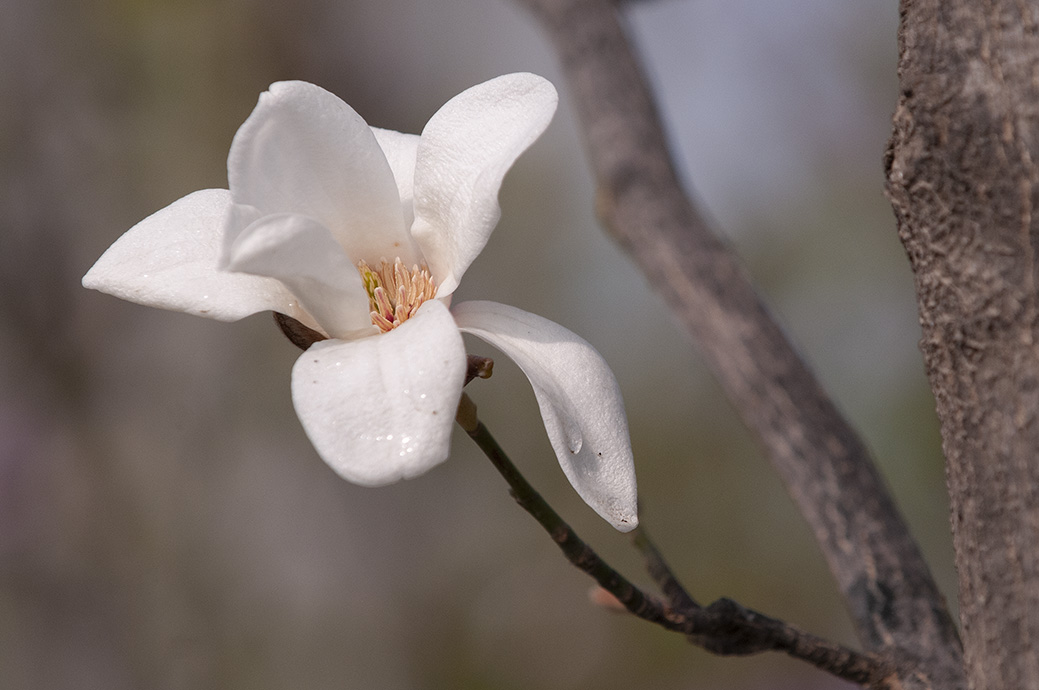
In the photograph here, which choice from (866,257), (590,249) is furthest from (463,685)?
(866,257)

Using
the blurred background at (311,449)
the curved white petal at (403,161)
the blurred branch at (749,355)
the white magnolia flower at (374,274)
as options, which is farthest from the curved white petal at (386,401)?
the blurred background at (311,449)

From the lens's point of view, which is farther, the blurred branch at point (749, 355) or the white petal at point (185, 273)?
the blurred branch at point (749, 355)

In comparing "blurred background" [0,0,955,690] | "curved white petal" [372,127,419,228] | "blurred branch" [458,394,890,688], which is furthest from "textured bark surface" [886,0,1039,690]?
"blurred background" [0,0,955,690]

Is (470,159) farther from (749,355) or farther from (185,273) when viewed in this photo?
(749,355)

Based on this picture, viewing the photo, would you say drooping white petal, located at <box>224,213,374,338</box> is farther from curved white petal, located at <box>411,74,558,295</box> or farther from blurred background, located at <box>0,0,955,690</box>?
blurred background, located at <box>0,0,955,690</box>

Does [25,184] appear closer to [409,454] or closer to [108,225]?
[108,225]

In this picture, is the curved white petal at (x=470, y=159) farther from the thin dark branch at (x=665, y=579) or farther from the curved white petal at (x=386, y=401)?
the thin dark branch at (x=665, y=579)

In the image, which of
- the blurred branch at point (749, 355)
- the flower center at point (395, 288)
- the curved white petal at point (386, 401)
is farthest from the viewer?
the blurred branch at point (749, 355)
